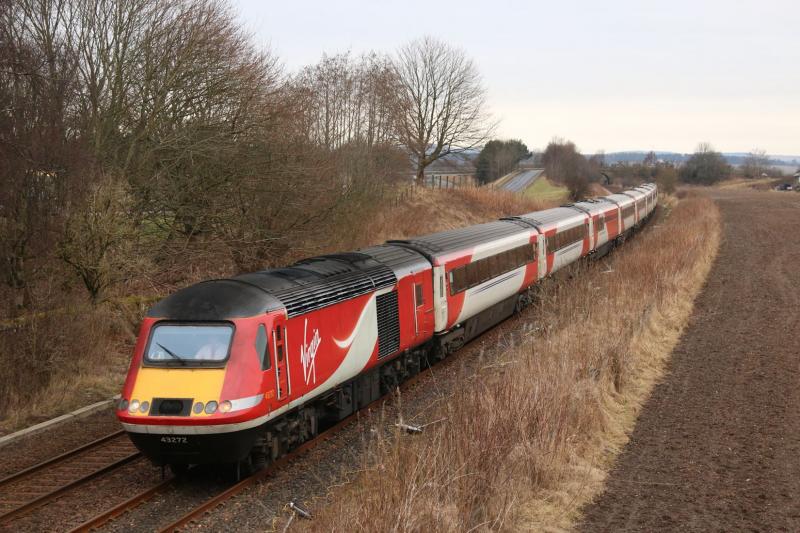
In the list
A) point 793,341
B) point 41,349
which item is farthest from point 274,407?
point 793,341

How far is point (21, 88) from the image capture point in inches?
585

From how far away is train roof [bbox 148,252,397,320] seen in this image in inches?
399

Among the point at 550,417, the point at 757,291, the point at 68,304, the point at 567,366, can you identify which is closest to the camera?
the point at 550,417

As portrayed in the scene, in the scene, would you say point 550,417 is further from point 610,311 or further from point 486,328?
point 486,328

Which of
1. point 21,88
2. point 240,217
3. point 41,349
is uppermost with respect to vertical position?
point 21,88

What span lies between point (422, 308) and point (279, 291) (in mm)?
4845

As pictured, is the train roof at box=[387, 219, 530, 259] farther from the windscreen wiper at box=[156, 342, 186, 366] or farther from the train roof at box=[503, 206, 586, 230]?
the windscreen wiper at box=[156, 342, 186, 366]

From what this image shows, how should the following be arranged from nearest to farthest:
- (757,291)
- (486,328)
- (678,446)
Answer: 1. (678,446)
2. (486,328)
3. (757,291)

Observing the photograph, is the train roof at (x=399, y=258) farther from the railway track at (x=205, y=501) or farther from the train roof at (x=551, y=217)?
the train roof at (x=551, y=217)

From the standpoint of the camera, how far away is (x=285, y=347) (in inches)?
412

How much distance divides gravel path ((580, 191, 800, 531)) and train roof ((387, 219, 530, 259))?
17.0ft

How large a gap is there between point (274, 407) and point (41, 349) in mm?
6791

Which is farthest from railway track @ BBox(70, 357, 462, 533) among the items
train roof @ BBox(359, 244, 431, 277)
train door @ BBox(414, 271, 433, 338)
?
train roof @ BBox(359, 244, 431, 277)

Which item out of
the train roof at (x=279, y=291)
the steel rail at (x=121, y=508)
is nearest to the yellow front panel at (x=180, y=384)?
the train roof at (x=279, y=291)
